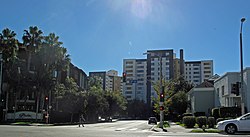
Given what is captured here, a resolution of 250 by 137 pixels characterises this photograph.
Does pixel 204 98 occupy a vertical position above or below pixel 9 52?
below

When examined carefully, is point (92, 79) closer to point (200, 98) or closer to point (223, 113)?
point (200, 98)

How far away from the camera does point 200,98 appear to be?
50.5 m

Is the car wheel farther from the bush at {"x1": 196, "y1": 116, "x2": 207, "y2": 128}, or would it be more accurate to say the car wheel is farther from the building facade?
the building facade

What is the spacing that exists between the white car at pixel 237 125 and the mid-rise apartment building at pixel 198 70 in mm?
140507

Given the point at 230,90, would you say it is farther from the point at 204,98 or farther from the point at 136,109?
the point at 136,109

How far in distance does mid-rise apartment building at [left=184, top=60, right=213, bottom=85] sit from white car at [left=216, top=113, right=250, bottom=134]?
140507 millimetres

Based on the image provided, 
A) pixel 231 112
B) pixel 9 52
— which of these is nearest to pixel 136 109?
pixel 9 52

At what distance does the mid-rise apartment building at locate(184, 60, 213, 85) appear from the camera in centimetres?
15925

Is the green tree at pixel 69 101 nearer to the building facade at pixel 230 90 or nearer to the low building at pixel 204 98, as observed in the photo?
the low building at pixel 204 98

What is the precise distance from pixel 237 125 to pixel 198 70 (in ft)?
471

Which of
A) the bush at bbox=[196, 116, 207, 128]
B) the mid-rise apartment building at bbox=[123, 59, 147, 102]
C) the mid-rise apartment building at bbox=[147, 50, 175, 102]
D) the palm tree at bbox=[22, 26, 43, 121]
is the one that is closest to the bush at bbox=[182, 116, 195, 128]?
the bush at bbox=[196, 116, 207, 128]

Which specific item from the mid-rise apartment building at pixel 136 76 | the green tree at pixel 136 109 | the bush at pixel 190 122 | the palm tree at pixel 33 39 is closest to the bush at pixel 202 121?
the bush at pixel 190 122

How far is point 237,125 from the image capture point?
2045cm

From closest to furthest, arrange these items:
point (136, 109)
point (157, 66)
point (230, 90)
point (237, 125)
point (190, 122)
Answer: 1. point (237, 125)
2. point (190, 122)
3. point (230, 90)
4. point (136, 109)
5. point (157, 66)
